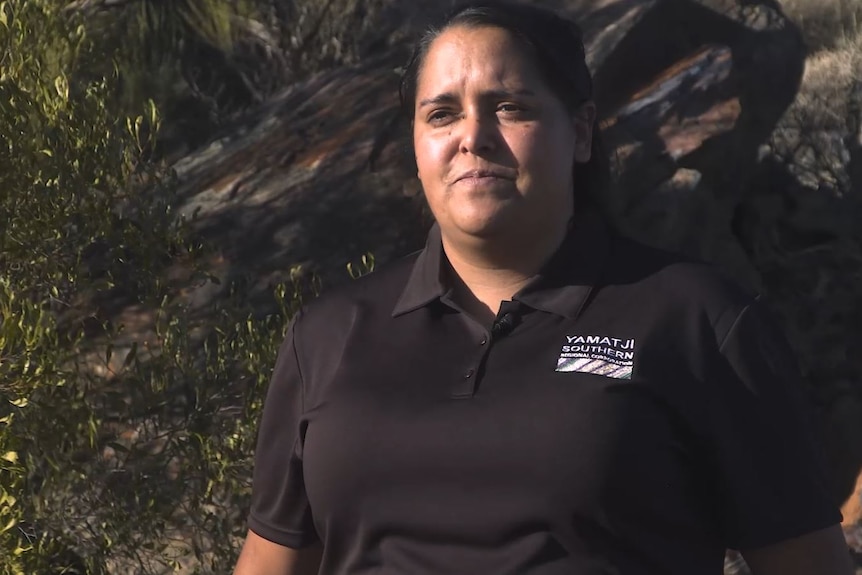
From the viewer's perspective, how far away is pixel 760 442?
6.63ft

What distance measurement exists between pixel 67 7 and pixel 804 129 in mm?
4162

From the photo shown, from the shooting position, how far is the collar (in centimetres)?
221

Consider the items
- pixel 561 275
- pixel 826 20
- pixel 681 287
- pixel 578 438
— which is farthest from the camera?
pixel 826 20

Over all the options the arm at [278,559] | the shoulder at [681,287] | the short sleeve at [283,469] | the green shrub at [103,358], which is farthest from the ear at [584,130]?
the green shrub at [103,358]

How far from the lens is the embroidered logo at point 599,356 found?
2.05m

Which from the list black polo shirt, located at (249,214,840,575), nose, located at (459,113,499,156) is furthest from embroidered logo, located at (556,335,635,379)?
nose, located at (459,113,499,156)

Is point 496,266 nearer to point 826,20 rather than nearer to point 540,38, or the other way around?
point 540,38

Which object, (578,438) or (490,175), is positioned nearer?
(578,438)

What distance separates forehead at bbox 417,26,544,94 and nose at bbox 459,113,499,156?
72 mm

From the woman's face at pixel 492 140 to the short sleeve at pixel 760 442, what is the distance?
1.42 feet

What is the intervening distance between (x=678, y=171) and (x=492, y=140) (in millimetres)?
3739

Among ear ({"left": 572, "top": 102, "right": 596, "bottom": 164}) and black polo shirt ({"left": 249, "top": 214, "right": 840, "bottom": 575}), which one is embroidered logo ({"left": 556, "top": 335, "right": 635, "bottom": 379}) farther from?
ear ({"left": 572, "top": 102, "right": 596, "bottom": 164})

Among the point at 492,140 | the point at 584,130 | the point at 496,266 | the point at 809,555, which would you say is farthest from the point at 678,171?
the point at 809,555

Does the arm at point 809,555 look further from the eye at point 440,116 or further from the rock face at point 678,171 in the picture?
the rock face at point 678,171
